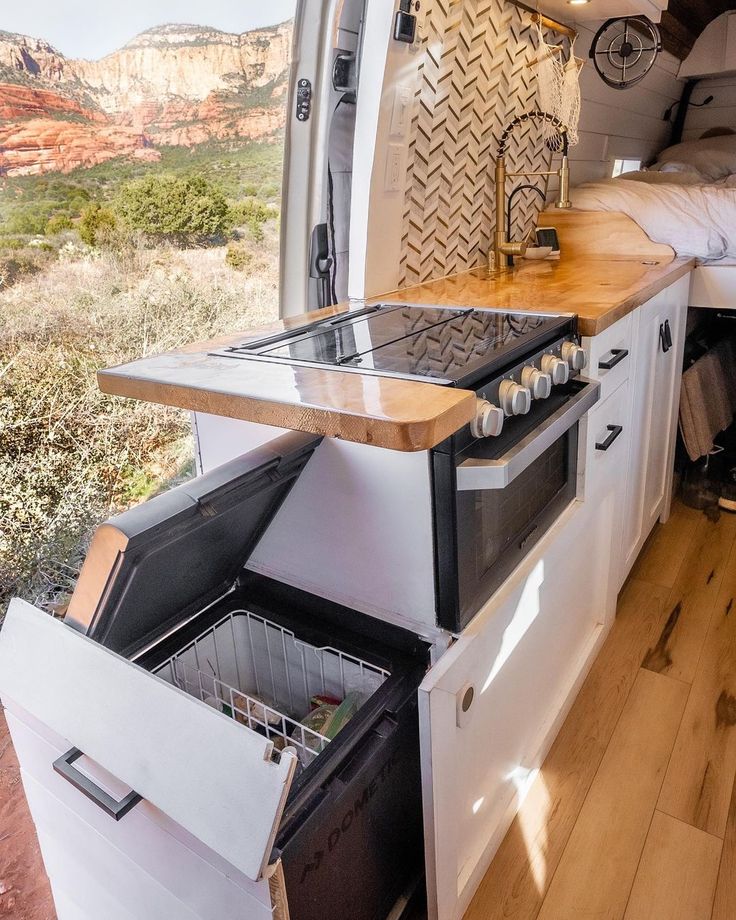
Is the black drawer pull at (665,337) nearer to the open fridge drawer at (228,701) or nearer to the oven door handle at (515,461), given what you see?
the oven door handle at (515,461)

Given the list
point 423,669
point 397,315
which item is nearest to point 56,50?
point 397,315

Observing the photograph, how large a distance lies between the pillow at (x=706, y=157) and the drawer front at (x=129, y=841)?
12.5ft

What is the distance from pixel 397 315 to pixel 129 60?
844 millimetres

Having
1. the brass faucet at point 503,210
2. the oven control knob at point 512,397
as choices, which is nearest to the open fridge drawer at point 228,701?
the oven control knob at point 512,397

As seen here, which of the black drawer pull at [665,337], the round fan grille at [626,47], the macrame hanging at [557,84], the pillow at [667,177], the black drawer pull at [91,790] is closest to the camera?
the black drawer pull at [91,790]

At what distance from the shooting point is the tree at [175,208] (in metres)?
1.67

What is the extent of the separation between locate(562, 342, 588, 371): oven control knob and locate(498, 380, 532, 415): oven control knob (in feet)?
1.06

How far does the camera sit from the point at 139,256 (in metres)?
1.72

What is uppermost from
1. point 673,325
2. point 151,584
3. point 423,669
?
point 673,325

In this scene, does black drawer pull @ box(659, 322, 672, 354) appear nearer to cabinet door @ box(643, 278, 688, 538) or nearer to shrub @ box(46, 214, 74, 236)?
cabinet door @ box(643, 278, 688, 538)

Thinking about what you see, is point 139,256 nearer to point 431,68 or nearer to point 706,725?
point 431,68

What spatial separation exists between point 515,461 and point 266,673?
2.24 feet

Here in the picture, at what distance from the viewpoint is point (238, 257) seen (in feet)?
6.32

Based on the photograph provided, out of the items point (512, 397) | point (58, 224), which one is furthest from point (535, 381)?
point (58, 224)
